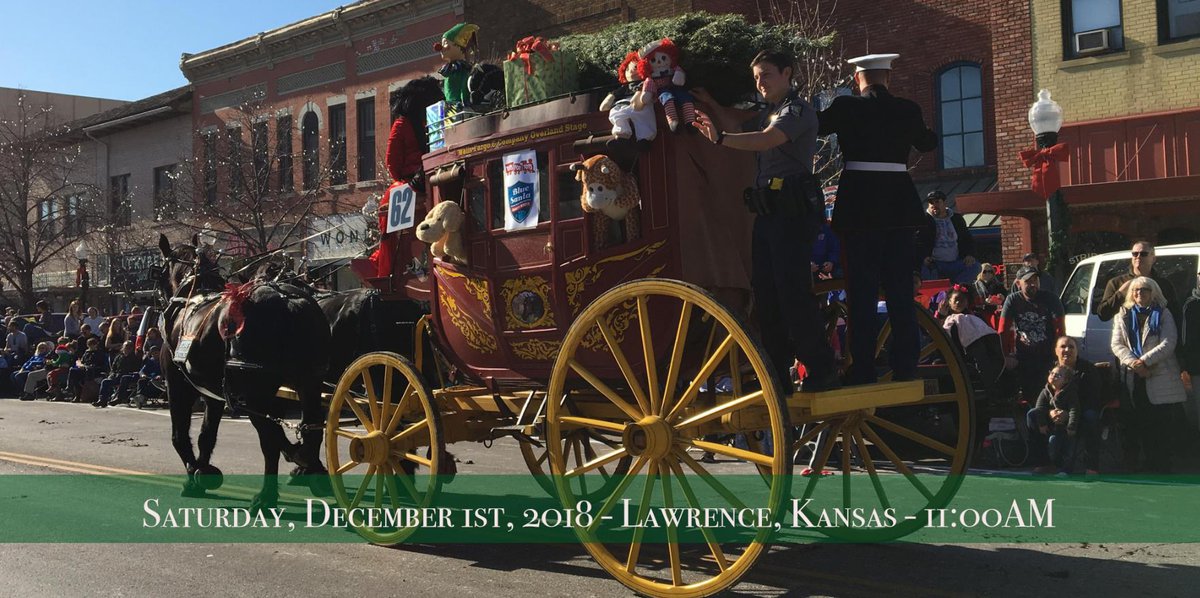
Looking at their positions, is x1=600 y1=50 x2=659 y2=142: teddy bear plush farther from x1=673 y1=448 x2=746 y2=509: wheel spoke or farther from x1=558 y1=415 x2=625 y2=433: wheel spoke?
x1=673 y1=448 x2=746 y2=509: wheel spoke

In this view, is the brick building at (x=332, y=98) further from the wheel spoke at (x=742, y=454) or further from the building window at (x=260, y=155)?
the wheel spoke at (x=742, y=454)

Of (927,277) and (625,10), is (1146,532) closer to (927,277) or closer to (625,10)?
(927,277)

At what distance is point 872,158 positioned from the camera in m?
5.64

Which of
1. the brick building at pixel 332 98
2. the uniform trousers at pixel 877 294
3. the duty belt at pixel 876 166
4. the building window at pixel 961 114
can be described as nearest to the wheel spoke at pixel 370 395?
the uniform trousers at pixel 877 294

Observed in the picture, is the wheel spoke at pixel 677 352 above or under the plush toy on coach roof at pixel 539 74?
under

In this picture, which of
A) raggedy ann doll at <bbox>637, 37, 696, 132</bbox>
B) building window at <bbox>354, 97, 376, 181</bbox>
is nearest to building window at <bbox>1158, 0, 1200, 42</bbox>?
raggedy ann doll at <bbox>637, 37, 696, 132</bbox>

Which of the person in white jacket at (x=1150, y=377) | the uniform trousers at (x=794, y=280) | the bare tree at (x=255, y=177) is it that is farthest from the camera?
the bare tree at (x=255, y=177)

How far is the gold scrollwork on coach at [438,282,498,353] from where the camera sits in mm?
6418

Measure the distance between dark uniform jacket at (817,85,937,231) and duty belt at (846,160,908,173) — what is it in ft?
0.06

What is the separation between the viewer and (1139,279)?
9.72m

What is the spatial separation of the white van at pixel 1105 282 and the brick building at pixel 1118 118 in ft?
20.5

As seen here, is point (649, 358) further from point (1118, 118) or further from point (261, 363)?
point (1118, 118)

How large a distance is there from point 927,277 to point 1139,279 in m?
3.52

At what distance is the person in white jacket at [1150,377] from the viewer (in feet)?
31.3
